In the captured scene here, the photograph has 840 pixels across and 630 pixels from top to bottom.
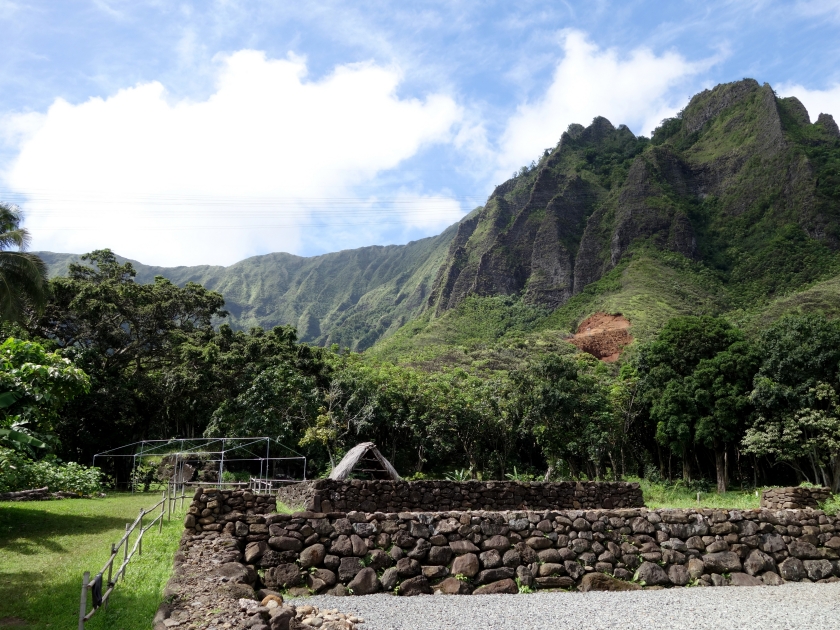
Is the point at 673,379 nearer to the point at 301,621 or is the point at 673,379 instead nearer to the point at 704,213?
the point at 301,621

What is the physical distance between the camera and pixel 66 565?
934 centimetres

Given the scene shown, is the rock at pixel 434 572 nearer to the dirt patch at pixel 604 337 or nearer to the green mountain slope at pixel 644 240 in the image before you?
the green mountain slope at pixel 644 240

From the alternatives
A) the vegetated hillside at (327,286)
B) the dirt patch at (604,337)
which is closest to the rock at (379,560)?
the dirt patch at (604,337)

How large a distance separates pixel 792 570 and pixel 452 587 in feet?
16.9

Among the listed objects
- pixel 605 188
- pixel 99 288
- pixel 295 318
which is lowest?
pixel 99 288

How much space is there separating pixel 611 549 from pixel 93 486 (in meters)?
14.8

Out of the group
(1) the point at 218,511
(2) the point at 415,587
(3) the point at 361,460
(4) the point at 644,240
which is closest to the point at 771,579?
(2) the point at 415,587

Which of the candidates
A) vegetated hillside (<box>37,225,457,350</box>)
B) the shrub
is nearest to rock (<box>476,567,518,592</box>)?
the shrub

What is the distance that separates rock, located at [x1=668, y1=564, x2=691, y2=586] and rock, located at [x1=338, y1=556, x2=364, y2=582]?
4.39 m

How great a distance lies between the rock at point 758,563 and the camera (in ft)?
29.0

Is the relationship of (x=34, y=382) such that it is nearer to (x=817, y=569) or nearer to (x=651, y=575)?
(x=651, y=575)

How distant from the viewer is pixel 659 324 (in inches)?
2239

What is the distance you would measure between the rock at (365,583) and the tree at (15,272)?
566 inches

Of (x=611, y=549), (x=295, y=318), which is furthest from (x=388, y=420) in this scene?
(x=295, y=318)
